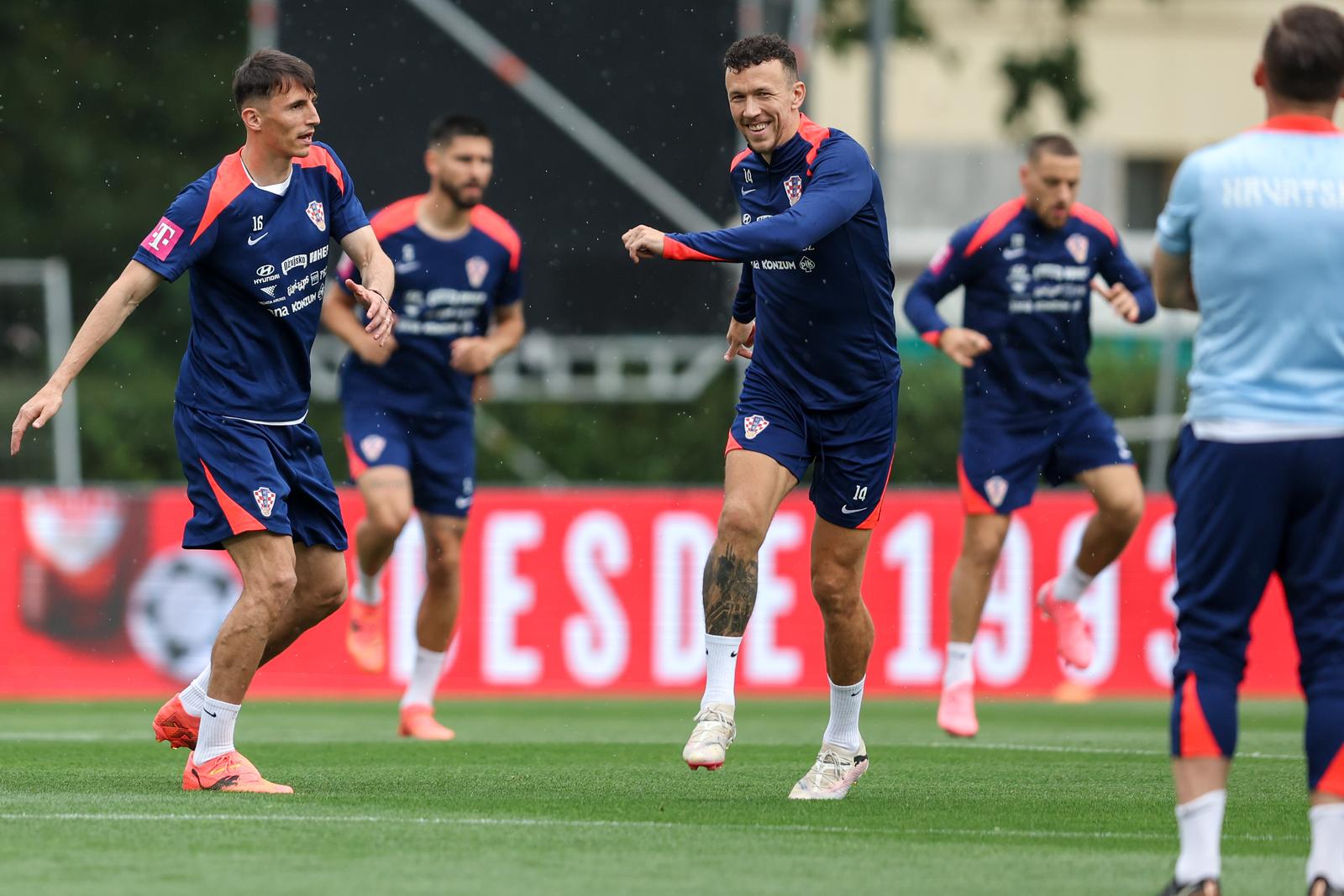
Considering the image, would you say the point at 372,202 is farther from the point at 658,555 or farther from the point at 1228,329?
the point at 1228,329

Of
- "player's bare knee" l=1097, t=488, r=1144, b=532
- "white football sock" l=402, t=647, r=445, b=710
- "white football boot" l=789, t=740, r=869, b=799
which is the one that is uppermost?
"player's bare knee" l=1097, t=488, r=1144, b=532

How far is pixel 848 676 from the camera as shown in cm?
749

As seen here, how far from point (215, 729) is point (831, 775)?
2.08 metres

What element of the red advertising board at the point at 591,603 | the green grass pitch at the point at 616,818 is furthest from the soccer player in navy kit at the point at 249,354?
the red advertising board at the point at 591,603

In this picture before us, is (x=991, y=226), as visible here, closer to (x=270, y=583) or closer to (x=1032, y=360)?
→ (x=1032, y=360)

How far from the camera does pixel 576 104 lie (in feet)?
54.2

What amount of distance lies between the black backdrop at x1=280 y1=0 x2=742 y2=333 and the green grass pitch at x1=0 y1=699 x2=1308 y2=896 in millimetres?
6460

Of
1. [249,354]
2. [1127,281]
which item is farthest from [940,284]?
[249,354]

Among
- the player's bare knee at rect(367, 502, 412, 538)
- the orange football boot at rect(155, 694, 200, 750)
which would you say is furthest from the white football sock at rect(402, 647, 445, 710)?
the orange football boot at rect(155, 694, 200, 750)

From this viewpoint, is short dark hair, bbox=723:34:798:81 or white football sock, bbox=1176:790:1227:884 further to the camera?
short dark hair, bbox=723:34:798:81

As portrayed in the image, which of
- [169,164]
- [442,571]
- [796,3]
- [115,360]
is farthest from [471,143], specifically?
[169,164]

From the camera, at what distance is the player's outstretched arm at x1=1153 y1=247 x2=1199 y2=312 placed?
210 inches

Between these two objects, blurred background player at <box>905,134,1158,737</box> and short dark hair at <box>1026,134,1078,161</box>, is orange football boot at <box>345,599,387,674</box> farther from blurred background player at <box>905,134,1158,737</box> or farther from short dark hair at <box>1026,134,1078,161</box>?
short dark hair at <box>1026,134,1078,161</box>

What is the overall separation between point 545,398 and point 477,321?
6965mm
